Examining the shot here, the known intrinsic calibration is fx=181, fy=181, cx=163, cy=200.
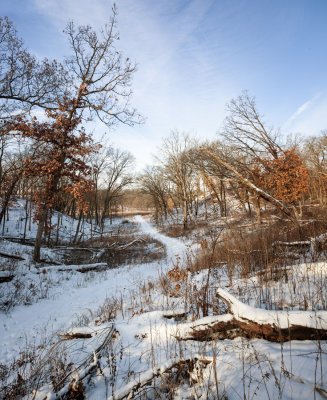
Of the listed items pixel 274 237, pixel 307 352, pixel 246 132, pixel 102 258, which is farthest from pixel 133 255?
pixel 246 132

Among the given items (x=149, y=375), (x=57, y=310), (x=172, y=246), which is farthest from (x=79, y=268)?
(x=149, y=375)

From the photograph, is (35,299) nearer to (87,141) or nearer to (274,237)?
(87,141)

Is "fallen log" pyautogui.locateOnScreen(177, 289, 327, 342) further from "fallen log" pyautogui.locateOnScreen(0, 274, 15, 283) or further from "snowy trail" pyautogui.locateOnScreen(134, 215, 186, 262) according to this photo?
"fallen log" pyautogui.locateOnScreen(0, 274, 15, 283)

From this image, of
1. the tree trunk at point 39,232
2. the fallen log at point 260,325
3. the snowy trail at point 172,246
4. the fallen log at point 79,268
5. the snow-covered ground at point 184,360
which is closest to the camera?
the snow-covered ground at point 184,360

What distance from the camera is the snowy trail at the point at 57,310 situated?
417 centimetres

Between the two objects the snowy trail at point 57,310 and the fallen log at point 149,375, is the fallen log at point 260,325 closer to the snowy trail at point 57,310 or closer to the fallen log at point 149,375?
the fallen log at point 149,375

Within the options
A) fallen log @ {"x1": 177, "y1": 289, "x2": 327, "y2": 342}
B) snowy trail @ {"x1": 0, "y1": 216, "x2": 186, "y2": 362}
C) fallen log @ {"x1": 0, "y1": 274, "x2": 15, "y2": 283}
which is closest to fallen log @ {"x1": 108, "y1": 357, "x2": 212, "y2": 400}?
fallen log @ {"x1": 177, "y1": 289, "x2": 327, "y2": 342}

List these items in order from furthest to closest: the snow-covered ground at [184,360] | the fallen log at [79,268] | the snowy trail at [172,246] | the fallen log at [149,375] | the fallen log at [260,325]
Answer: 1. the snowy trail at [172,246]
2. the fallen log at [79,268]
3. the fallen log at [260,325]
4. the fallen log at [149,375]
5. the snow-covered ground at [184,360]

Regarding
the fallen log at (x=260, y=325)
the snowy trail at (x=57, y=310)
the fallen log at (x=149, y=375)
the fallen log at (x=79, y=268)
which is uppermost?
the fallen log at (x=260, y=325)

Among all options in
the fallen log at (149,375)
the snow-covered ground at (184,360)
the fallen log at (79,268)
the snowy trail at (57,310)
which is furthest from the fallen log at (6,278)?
the fallen log at (149,375)

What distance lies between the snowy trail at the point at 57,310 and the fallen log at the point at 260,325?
10.2 ft

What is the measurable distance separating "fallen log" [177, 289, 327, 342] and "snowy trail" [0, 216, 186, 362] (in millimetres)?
3117

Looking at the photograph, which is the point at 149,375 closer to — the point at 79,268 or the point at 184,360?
the point at 184,360

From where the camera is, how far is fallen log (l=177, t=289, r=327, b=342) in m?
1.90
